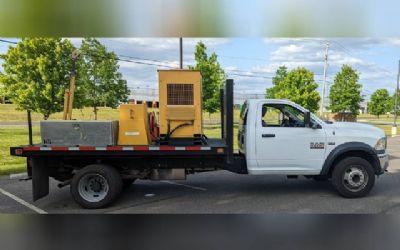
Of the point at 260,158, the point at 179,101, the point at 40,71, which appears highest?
the point at 40,71

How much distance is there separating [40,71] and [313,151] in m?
16.4

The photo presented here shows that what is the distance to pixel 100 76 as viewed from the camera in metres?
22.0

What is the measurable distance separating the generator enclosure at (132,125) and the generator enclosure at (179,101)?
331mm

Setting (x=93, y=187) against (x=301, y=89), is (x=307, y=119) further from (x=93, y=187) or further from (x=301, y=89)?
(x=301, y=89)

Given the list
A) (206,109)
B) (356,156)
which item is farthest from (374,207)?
(206,109)

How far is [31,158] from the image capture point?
20.9 feet

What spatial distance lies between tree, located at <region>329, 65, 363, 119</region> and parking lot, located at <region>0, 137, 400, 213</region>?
103 feet

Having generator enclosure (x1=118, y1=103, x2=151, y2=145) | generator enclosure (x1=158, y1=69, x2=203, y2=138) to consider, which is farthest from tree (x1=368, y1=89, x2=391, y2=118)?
generator enclosure (x1=118, y1=103, x2=151, y2=145)

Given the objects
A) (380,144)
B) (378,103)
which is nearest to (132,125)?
(380,144)

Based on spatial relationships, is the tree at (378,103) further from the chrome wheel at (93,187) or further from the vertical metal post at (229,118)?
the chrome wheel at (93,187)

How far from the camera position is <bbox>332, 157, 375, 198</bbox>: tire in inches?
271

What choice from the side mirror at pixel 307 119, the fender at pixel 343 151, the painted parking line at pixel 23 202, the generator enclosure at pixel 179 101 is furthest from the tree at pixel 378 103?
the painted parking line at pixel 23 202

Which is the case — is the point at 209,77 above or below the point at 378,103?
above

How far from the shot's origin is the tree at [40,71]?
1902 centimetres
